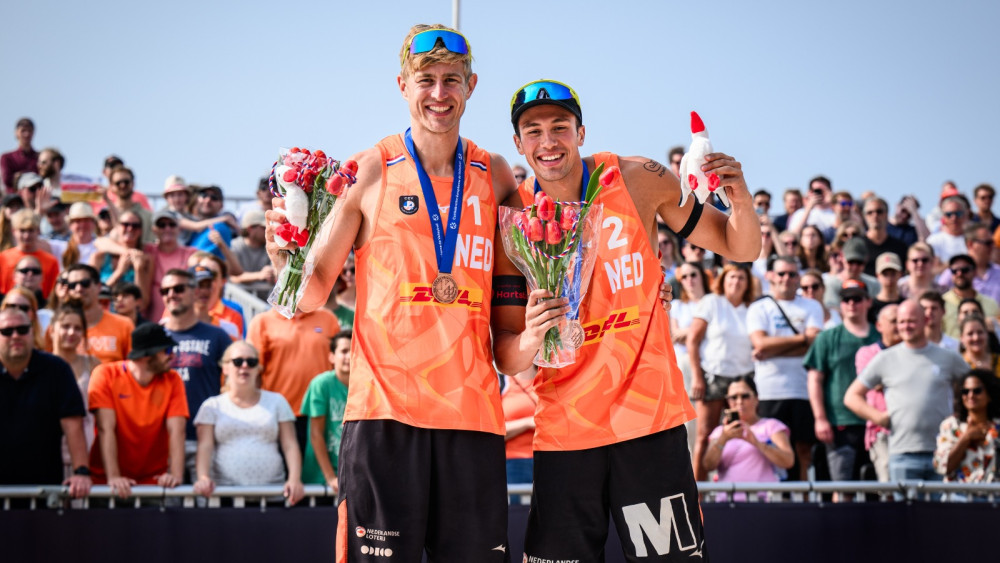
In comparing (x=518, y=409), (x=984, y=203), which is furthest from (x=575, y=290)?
(x=984, y=203)

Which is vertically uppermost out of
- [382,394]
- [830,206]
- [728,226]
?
[830,206]

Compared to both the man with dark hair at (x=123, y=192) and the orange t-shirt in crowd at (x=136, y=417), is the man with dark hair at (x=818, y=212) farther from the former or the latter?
the orange t-shirt in crowd at (x=136, y=417)

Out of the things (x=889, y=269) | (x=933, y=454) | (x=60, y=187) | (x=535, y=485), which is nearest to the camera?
(x=535, y=485)

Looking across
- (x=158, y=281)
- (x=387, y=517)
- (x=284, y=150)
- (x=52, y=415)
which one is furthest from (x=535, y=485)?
(x=158, y=281)

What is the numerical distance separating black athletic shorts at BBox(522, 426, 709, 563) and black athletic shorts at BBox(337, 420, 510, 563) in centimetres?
22

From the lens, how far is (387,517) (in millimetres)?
4102

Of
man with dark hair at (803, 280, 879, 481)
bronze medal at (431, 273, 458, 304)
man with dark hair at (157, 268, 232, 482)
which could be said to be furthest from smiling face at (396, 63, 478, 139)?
man with dark hair at (803, 280, 879, 481)

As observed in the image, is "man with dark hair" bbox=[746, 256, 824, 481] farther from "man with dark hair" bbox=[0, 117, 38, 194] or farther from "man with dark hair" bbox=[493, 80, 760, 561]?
"man with dark hair" bbox=[0, 117, 38, 194]

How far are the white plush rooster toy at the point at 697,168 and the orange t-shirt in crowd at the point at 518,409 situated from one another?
392 cm

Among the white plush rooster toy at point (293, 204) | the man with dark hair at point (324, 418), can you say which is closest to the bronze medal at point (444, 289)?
the white plush rooster toy at point (293, 204)

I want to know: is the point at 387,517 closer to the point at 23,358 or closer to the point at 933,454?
the point at 23,358

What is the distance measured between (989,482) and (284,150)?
5.67 meters

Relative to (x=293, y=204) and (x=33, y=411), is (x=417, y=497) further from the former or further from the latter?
(x=33, y=411)

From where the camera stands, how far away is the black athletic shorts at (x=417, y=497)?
4.11 metres
